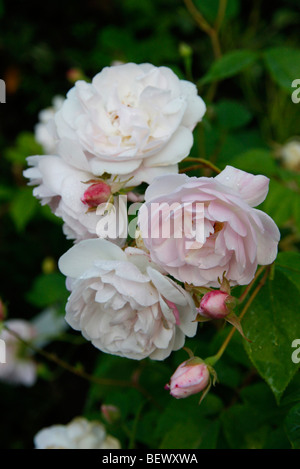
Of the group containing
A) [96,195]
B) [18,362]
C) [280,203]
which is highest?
[96,195]

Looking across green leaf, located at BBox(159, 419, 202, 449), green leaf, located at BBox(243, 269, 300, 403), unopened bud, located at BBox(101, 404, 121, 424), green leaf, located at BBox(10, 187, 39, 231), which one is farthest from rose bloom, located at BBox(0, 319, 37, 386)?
green leaf, located at BBox(243, 269, 300, 403)

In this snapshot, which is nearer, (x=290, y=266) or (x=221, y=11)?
(x=290, y=266)

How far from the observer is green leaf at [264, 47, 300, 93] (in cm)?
109

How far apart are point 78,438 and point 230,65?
81 cm

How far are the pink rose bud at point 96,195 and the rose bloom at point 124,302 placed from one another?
62 millimetres

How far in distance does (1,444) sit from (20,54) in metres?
1.57

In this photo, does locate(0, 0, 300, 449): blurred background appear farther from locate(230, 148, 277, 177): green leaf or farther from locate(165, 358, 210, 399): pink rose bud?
locate(165, 358, 210, 399): pink rose bud

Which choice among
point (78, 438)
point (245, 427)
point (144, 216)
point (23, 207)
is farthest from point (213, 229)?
point (23, 207)

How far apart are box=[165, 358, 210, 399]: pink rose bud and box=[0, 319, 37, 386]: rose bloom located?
1020mm

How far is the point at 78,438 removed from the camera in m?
0.98

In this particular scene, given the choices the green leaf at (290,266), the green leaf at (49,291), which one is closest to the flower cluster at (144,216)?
the green leaf at (290,266)

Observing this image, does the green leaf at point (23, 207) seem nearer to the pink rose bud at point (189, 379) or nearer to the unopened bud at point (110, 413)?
the unopened bud at point (110, 413)

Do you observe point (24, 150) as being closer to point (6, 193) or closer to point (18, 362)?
point (6, 193)

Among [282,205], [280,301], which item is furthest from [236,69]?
[280,301]
